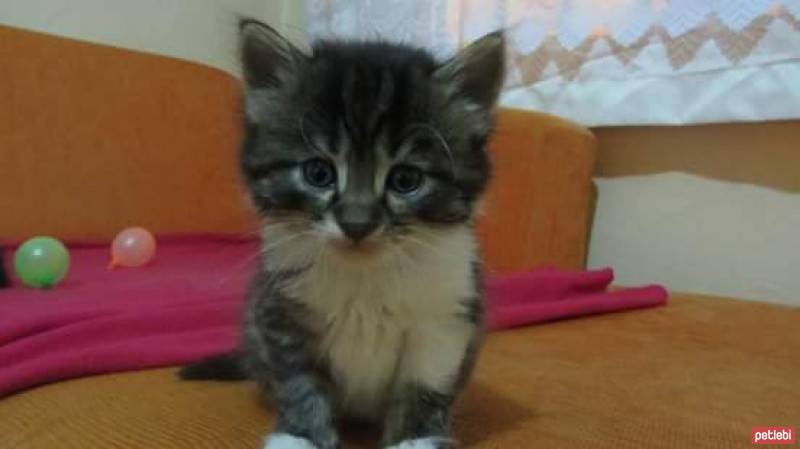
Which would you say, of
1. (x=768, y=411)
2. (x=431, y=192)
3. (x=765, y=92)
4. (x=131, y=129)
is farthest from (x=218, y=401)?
(x=131, y=129)

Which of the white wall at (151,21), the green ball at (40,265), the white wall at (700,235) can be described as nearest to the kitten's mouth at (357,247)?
the green ball at (40,265)

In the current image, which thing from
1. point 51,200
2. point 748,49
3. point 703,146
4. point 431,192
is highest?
point 748,49

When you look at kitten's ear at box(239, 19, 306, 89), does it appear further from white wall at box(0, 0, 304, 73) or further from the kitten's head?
white wall at box(0, 0, 304, 73)

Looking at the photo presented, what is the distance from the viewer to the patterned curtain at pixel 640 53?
1729 mm

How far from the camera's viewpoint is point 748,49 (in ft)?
5.76

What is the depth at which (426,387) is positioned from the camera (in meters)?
0.88

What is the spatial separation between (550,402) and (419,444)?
0.91ft

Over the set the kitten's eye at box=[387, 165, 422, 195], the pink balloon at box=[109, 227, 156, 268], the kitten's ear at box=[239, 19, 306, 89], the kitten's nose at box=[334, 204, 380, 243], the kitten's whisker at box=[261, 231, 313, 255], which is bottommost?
the pink balloon at box=[109, 227, 156, 268]

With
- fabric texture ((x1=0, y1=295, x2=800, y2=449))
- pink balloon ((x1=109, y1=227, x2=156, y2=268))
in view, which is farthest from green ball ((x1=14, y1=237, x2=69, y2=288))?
fabric texture ((x1=0, y1=295, x2=800, y2=449))

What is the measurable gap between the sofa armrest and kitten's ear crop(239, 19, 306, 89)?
3.94 ft

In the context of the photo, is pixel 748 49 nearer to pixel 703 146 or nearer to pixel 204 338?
pixel 703 146

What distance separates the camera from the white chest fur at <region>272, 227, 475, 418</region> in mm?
854

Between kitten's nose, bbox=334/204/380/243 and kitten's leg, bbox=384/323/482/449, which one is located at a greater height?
kitten's nose, bbox=334/204/380/243

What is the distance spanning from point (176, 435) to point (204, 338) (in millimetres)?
469
